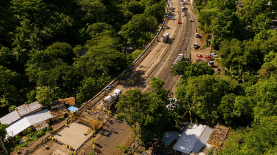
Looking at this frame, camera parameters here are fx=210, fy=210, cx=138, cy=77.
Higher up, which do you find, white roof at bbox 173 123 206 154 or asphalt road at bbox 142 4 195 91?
asphalt road at bbox 142 4 195 91

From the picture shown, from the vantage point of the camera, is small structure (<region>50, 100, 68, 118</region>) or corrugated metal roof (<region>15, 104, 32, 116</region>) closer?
corrugated metal roof (<region>15, 104, 32, 116</region>)

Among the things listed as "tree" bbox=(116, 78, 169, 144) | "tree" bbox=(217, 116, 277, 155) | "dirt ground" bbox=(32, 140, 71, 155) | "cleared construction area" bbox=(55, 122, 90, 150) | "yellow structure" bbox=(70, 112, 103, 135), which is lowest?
"dirt ground" bbox=(32, 140, 71, 155)

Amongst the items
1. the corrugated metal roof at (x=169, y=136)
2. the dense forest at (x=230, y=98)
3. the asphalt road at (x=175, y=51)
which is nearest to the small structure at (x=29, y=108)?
the dense forest at (x=230, y=98)

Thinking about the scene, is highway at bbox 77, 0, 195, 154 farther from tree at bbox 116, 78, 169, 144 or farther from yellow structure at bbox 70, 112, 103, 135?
tree at bbox 116, 78, 169, 144

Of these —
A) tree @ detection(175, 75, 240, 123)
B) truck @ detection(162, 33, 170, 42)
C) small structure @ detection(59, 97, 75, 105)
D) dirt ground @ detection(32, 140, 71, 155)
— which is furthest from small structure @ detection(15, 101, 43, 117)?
truck @ detection(162, 33, 170, 42)

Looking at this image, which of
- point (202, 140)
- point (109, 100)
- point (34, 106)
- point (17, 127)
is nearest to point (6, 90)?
point (34, 106)

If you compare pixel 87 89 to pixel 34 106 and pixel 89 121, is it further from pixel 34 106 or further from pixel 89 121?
pixel 34 106

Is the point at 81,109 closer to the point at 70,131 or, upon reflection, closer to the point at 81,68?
the point at 70,131
